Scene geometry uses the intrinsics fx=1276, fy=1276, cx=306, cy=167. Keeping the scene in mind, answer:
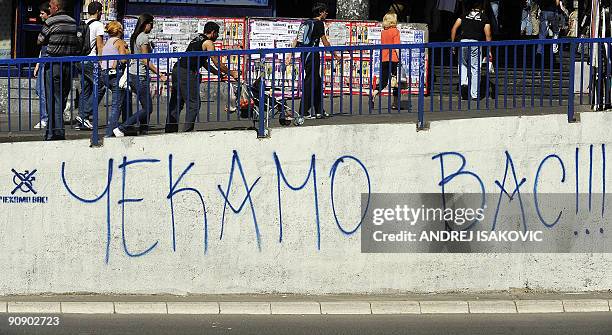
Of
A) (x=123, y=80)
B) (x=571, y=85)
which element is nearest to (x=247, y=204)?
(x=123, y=80)

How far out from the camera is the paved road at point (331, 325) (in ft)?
35.7

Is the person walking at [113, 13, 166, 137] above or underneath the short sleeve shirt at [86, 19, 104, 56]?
underneath

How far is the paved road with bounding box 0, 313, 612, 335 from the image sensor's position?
10.9 meters

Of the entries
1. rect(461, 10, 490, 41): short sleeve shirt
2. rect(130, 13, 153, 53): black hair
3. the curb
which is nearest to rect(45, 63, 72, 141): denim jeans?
the curb

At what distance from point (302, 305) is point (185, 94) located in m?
2.45

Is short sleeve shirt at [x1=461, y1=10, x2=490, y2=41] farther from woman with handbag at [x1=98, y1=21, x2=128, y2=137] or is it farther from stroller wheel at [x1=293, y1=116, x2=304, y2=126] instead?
woman with handbag at [x1=98, y1=21, x2=128, y2=137]

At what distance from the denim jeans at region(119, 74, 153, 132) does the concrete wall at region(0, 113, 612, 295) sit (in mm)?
535

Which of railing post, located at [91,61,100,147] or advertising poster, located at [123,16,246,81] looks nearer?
railing post, located at [91,61,100,147]

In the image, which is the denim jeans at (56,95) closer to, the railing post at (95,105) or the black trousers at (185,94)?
the railing post at (95,105)

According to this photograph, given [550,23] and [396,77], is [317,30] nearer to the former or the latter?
[396,77]

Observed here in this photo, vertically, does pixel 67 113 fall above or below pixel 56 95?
below

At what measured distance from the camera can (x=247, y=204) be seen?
12203 mm

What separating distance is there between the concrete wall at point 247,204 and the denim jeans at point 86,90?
0.67 m

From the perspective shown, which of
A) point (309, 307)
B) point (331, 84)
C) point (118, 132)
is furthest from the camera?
point (331, 84)
